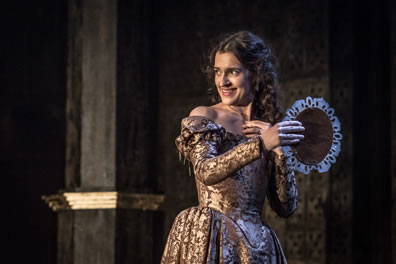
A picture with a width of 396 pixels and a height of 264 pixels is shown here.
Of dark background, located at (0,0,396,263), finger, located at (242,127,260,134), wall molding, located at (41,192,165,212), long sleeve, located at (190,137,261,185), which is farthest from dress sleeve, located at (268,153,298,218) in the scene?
wall molding, located at (41,192,165,212)

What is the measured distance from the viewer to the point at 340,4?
5.80 m

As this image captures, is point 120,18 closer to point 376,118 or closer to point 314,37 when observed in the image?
point 314,37

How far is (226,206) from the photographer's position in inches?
114

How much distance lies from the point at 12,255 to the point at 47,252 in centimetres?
35

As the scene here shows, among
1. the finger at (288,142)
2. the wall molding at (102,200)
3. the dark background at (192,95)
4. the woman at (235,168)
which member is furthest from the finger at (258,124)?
the wall molding at (102,200)

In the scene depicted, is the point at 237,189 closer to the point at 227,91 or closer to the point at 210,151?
the point at 210,151

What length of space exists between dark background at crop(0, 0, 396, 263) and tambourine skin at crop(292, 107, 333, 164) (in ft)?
8.41

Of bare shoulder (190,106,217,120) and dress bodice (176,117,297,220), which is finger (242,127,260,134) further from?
bare shoulder (190,106,217,120)

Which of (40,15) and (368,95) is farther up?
(40,15)

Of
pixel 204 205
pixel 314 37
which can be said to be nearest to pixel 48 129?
pixel 314 37

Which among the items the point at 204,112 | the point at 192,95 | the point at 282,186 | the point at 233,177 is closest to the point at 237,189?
the point at 233,177

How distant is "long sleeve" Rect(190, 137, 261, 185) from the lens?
265 centimetres

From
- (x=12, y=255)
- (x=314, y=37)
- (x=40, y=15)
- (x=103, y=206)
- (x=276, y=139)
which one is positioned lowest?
(x=12, y=255)

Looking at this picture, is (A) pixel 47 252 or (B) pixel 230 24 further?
(A) pixel 47 252
